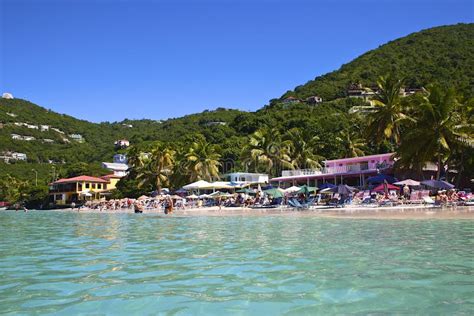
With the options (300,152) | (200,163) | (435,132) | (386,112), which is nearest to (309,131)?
(300,152)

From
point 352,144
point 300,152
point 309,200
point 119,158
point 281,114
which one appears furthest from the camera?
point 119,158

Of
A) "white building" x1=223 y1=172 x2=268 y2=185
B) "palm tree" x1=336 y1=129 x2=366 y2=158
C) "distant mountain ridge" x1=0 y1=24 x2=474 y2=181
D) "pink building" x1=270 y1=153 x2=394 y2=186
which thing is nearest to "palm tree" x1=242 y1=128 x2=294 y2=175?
"white building" x1=223 y1=172 x2=268 y2=185

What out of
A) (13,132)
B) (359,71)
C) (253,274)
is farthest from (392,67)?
(253,274)

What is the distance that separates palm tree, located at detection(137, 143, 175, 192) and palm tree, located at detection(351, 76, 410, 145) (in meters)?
25.6

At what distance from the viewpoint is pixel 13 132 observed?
103 m

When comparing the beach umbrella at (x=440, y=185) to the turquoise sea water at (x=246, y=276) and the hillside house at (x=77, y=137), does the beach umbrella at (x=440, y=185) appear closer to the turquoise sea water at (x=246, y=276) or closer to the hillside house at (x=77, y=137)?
the turquoise sea water at (x=246, y=276)

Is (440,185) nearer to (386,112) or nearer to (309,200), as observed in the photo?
(309,200)

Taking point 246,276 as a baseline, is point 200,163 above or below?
above

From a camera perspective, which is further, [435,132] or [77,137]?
[77,137]

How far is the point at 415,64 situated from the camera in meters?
89.1

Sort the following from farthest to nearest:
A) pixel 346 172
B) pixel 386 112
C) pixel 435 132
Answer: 1. pixel 346 172
2. pixel 386 112
3. pixel 435 132

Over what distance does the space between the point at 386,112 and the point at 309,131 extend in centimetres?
2463

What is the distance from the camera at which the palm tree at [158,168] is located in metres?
54.4

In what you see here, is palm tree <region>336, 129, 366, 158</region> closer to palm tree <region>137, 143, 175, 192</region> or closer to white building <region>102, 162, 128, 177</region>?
palm tree <region>137, 143, 175, 192</region>
